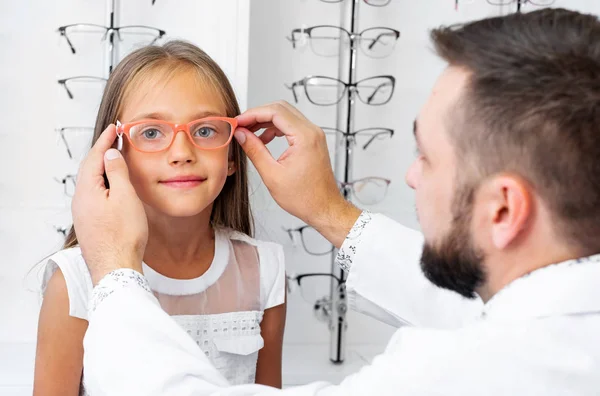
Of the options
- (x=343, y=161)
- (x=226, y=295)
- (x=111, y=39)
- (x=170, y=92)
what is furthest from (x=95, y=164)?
(x=343, y=161)

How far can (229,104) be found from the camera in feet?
5.62

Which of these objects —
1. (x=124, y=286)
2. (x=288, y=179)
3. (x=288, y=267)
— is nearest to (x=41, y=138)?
(x=288, y=267)

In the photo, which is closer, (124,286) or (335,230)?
(124,286)

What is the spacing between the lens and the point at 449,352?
943mm

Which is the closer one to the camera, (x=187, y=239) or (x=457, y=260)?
(x=457, y=260)

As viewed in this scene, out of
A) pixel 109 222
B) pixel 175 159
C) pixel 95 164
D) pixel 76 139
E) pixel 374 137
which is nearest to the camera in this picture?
pixel 109 222

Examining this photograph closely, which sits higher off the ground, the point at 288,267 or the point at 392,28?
the point at 392,28

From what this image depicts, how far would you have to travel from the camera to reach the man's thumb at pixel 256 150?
1.59 metres

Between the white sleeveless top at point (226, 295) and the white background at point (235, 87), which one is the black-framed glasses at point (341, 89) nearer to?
the white background at point (235, 87)

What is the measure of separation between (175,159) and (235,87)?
2.40 ft

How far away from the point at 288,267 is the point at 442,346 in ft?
5.92

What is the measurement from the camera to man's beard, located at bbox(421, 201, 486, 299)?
1092 millimetres

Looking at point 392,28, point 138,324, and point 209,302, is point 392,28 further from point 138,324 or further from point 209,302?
point 138,324

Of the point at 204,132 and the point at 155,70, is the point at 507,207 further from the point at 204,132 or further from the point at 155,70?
the point at 155,70
